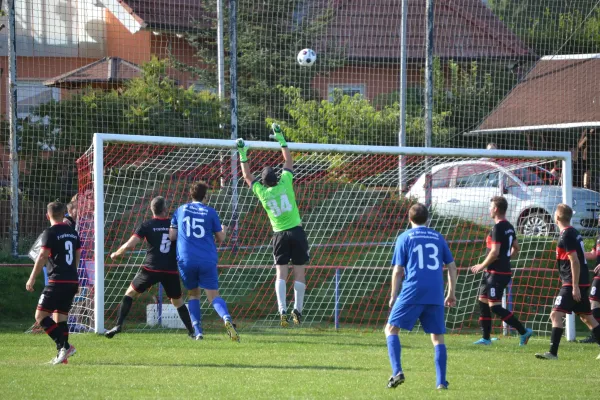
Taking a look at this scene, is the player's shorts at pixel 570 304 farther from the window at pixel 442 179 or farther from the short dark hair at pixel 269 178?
the window at pixel 442 179

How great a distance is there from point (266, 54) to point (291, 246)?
688cm

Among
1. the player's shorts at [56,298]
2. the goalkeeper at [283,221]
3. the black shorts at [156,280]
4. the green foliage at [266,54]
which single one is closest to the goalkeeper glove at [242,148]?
the goalkeeper at [283,221]

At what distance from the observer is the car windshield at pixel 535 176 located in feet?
47.5

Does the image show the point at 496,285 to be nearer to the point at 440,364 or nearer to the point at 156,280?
the point at 440,364

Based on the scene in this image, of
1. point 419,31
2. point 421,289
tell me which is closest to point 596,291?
point 421,289

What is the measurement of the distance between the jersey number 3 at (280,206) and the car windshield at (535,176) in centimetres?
471

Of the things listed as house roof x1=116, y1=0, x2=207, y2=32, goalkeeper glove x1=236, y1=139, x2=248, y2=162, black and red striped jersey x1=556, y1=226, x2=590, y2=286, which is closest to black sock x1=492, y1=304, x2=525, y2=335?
black and red striped jersey x1=556, y1=226, x2=590, y2=286

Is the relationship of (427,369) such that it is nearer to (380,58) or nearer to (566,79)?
(380,58)

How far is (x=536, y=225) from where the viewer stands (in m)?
15.3

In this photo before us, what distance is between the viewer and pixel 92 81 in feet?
67.2

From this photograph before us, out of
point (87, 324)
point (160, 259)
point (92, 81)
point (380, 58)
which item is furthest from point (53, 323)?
point (92, 81)

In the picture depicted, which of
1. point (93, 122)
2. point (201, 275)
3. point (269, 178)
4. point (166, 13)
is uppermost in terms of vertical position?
point (166, 13)

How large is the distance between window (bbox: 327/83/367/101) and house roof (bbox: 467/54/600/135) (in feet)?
8.28

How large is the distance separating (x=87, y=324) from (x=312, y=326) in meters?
3.50
